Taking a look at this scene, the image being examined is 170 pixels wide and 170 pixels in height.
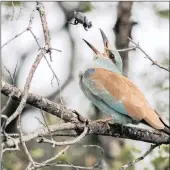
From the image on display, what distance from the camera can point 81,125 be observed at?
3281mm

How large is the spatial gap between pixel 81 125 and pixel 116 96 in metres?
0.95

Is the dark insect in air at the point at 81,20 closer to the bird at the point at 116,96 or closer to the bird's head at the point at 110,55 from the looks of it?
the bird at the point at 116,96

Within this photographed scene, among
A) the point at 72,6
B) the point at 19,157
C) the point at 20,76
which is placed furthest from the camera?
the point at 72,6

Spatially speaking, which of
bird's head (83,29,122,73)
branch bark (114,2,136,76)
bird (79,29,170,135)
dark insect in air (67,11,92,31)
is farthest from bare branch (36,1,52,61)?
branch bark (114,2,136,76)

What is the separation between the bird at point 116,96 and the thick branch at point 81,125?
0.07m

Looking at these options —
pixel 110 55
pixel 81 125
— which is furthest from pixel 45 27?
pixel 110 55

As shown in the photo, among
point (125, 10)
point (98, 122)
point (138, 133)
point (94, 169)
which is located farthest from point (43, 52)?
point (125, 10)

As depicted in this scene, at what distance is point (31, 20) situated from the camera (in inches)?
112

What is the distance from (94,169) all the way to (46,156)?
465 centimetres

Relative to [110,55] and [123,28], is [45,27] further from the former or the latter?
[123,28]

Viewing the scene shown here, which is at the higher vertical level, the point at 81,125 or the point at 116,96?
the point at 81,125

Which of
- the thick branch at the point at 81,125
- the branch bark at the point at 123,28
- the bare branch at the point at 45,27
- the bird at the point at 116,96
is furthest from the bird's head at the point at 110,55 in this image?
the branch bark at the point at 123,28

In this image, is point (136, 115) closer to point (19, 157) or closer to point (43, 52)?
point (43, 52)

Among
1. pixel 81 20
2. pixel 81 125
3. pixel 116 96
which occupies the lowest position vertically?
pixel 116 96
